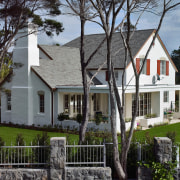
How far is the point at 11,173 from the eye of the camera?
974 centimetres

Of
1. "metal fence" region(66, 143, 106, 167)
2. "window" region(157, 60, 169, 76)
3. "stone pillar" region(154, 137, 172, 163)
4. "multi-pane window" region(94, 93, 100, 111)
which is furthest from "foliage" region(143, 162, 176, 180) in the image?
"window" region(157, 60, 169, 76)

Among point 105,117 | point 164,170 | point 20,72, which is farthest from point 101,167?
point 20,72

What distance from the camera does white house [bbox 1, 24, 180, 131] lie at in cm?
2236

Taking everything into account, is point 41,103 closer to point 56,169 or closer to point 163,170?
point 56,169

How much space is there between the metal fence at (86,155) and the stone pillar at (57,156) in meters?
0.47

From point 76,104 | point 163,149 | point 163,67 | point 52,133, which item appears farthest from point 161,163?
point 163,67

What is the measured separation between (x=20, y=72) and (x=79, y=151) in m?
14.3

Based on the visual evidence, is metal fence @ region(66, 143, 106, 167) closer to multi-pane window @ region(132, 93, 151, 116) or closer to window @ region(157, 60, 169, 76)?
multi-pane window @ region(132, 93, 151, 116)

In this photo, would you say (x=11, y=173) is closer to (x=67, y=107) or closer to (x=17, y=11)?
(x=17, y=11)

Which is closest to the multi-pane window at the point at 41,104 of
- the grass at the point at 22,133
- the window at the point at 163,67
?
the grass at the point at 22,133

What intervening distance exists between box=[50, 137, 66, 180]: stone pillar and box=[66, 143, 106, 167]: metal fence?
0.47 metres

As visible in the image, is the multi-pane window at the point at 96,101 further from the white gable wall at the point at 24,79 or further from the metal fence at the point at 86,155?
the metal fence at the point at 86,155

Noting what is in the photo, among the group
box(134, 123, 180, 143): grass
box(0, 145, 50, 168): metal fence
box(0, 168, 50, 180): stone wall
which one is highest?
box(0, 145, 50, 168): metal fence

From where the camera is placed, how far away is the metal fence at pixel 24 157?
1001 centimetres
